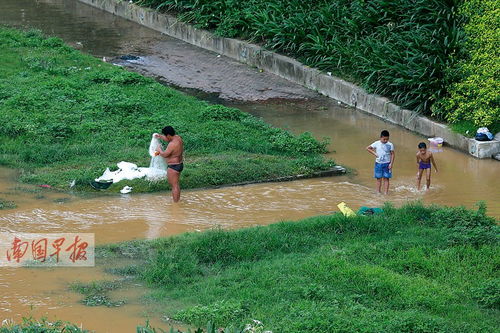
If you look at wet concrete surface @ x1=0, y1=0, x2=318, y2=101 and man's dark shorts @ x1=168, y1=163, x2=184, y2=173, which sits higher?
wet concrete surface @ x1=0, y1=0, x2=318, y2=101

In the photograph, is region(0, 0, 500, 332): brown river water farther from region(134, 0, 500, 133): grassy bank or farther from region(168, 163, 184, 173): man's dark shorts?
region(134, 0, 500, 133): grassy bank

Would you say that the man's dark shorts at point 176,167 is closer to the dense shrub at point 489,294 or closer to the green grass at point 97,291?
the green grass at point 97,291

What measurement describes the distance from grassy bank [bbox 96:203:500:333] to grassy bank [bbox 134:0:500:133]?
17.6 feet

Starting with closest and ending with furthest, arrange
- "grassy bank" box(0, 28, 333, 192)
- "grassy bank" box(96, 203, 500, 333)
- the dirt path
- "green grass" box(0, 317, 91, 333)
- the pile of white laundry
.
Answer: "green grass" box(0, 317, 91, 333) → "grassy bank" box(96, 203, 500, 333) → the pile of white laundry → "grassy bank" box(0, 28, 333, 192) → the dirt path

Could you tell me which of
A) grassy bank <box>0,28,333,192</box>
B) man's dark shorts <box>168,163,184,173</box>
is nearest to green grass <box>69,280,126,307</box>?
man's dark shorts <box>168,163,184,173</box>

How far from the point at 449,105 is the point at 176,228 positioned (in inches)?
278

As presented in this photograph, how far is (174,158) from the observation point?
1393 cm

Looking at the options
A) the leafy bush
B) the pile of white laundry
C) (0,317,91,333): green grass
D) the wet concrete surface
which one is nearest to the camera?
(0,317,91,333): green grass

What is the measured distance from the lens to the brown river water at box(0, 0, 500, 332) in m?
9.93

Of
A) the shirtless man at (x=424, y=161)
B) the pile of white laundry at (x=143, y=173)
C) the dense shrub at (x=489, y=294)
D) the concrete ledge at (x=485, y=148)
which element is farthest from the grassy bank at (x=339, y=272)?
the concrete ledge at (x=485, y=148)

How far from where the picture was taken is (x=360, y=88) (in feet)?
64.4

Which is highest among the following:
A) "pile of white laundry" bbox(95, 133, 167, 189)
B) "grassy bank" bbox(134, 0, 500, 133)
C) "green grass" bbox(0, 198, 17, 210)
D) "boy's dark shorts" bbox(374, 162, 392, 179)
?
"grassy bank" bbox(134, 0, 500, 133)

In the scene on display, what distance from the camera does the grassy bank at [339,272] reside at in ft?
30.6

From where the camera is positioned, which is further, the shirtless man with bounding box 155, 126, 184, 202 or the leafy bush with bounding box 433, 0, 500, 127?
the leafy bush with bounding box 433, 0, 500, 127
